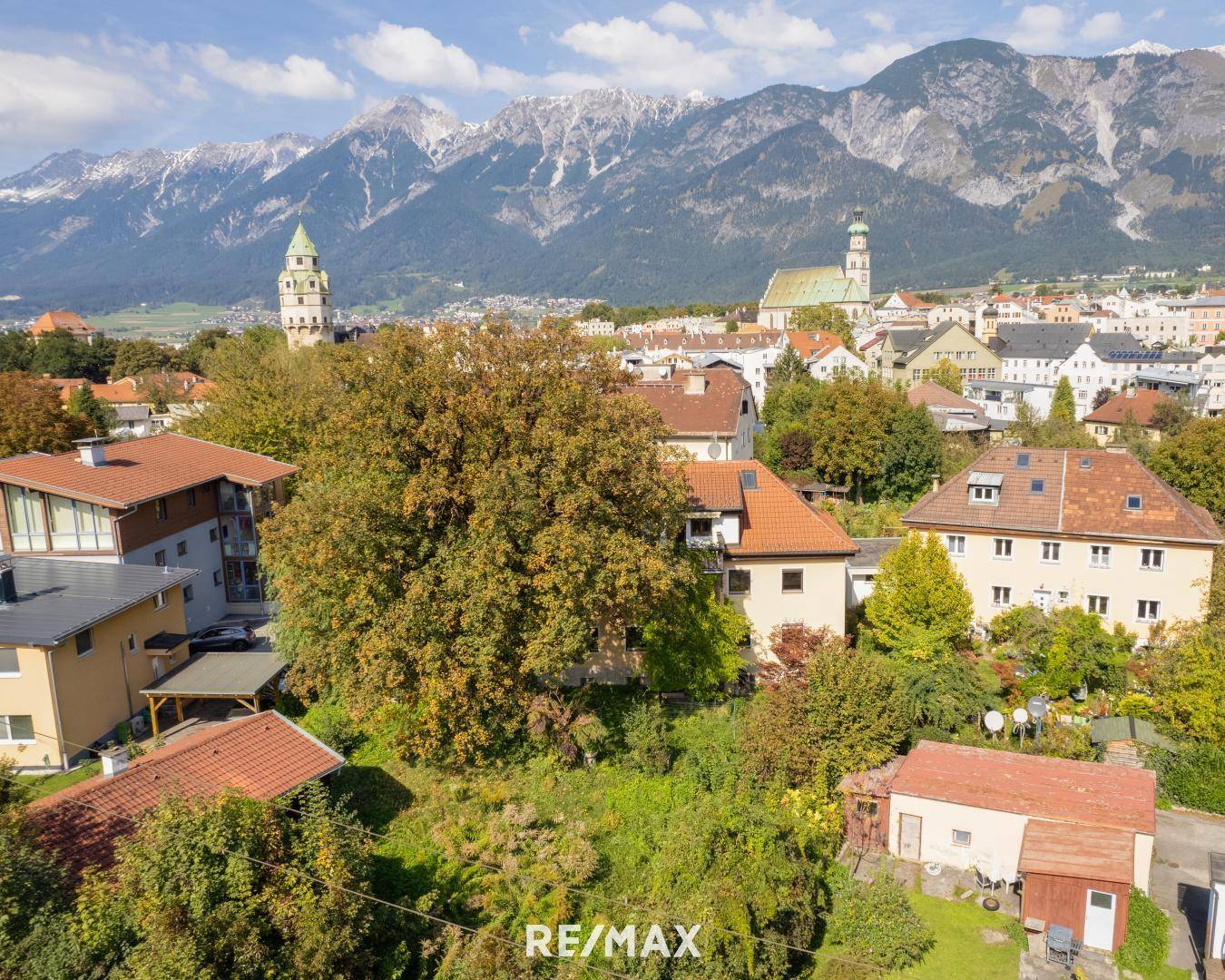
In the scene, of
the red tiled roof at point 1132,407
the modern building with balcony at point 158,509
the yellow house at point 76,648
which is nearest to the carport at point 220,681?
the yellow house at point 76,648

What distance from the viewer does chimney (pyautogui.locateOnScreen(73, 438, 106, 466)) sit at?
27.4 meters

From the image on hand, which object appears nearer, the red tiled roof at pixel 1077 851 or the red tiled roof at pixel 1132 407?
the red tiled roof at pixel 1077 851

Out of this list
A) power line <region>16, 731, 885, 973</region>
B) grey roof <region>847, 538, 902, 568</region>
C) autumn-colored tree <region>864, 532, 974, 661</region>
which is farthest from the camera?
grey roof <region>847, 538, 902, 568</region>

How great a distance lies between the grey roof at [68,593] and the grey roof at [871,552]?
23.5 meters

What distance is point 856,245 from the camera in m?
169

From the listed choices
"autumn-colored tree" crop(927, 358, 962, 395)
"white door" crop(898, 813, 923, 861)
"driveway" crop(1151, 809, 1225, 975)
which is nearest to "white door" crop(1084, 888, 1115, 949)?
"driveway" crop(1151, 809, 1225, 975)

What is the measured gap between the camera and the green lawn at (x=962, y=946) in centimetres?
1420

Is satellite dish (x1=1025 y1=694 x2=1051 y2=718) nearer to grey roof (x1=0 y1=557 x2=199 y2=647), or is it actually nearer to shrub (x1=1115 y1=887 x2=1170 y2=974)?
shrub (x1=1115 y1=887 x2=1170 y2=974)

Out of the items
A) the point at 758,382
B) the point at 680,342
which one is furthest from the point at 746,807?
the point at 680,342

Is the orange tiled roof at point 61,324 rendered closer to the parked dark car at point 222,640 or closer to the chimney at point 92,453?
the chimney at point 92,453

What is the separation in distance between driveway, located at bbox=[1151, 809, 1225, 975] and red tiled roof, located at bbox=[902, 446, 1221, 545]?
1069 cm

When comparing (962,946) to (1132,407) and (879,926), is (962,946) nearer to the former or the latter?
(879,926)

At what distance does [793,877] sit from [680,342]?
86073 mm

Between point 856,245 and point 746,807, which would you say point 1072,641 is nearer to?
point 746,807
